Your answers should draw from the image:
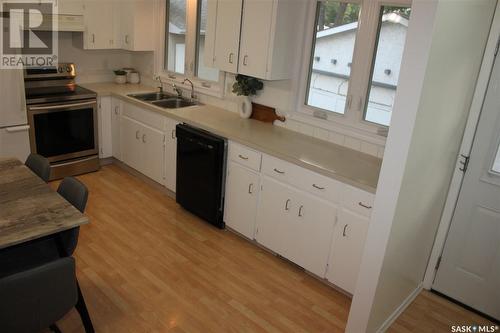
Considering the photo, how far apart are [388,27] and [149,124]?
2.47 metres

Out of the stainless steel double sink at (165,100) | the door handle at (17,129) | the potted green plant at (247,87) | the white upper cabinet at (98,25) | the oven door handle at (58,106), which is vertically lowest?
the door handle at (17,129)

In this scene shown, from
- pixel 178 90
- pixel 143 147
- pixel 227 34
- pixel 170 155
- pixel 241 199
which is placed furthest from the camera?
pixel 178 90

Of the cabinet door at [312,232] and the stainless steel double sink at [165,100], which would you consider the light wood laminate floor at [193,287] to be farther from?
the stainless steel double sink at [165,100]

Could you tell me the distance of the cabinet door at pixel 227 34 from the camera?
3.51 meters

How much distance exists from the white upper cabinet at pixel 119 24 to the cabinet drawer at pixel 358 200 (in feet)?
10.3

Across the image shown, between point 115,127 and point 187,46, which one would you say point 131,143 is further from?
point 187,46

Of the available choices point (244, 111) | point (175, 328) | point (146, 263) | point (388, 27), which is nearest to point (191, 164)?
point (244, 111)

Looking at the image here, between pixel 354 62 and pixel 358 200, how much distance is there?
3.75ft

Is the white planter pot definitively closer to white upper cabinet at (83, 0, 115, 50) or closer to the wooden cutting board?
the wooden cutting board

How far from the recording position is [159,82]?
194 inches

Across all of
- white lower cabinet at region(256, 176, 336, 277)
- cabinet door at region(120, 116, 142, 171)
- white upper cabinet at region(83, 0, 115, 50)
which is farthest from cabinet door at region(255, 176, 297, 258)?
white upper cabinet at region(83, 0, 115, 50)

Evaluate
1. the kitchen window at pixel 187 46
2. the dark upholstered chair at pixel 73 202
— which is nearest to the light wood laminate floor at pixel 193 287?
the dark upholstered chair at pixel 73 202

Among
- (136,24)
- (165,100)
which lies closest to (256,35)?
(165,100)

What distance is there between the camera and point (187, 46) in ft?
14.8
